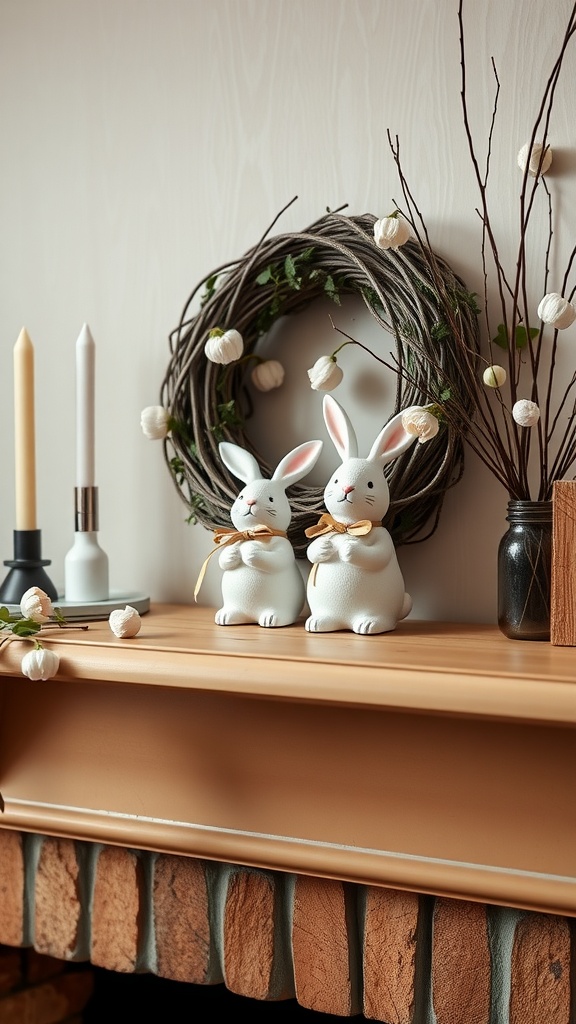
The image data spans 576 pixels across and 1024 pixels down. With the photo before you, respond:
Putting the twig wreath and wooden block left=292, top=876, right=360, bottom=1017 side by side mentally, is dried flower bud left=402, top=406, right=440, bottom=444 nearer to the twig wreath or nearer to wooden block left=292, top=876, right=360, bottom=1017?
the twig wreath

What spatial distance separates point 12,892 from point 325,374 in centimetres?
73

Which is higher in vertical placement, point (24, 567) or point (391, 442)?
point (391, 442)

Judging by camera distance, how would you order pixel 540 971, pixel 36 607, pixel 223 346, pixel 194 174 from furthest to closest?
1. pixel 194 174
2. pixel 223 346
3. pixel 36 607
4. pixel 540 971

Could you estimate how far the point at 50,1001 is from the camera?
1261 mm

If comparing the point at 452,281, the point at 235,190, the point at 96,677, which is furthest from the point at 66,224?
the point at 96,677

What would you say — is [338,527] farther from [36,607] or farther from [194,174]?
[194,174]


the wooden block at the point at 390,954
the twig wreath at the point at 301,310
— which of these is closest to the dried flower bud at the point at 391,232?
the twig wreath at the point at 301,310

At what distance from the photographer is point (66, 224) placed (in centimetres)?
131

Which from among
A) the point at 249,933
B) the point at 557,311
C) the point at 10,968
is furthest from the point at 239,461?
the point at 10,968

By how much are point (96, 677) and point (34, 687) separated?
188 mm

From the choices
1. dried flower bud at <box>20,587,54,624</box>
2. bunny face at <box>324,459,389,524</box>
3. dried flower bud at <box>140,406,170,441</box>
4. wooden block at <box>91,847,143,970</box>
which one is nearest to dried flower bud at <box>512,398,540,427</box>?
bunny face at <box>324,459,389,524</box>

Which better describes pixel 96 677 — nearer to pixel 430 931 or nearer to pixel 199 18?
pixel 430 931

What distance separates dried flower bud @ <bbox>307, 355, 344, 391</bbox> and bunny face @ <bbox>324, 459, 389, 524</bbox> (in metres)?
0.13

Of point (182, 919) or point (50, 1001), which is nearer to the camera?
point (182, 919)
